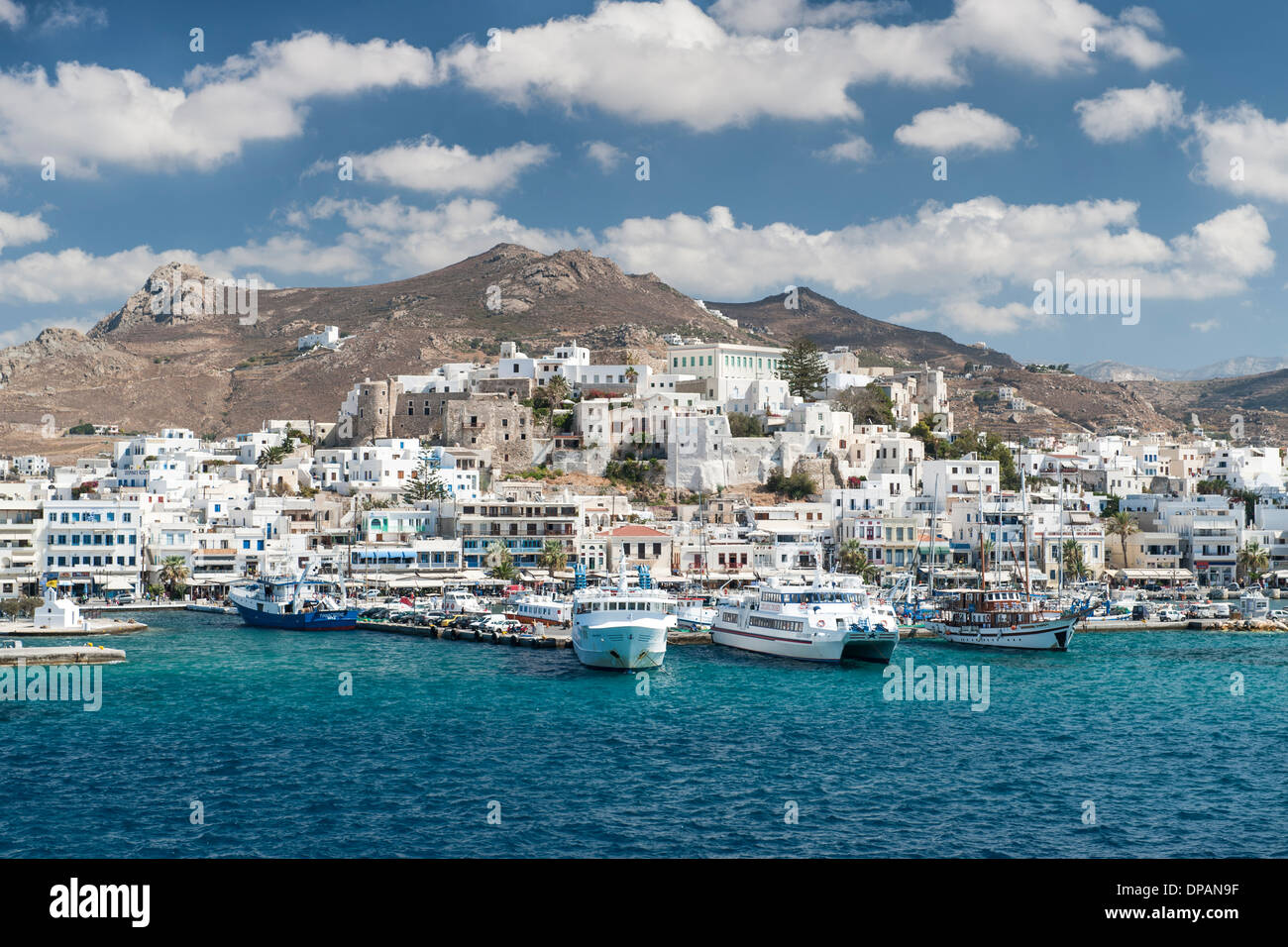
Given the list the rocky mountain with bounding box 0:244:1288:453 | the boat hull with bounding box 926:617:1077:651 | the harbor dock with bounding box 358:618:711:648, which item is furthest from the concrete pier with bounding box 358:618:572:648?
the rocky mountain with bounding box 0:244:1288:453

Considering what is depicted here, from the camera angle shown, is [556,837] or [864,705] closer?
[556,837]

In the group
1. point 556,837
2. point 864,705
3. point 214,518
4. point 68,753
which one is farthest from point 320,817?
point 214,518

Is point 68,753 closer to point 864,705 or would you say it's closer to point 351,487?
point 864,705

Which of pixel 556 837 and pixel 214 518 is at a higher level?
pixel 214 518

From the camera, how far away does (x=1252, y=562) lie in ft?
248

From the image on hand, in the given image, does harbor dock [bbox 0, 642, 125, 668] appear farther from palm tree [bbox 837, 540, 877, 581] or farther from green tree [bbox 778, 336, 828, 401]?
green tree [bbox 778, 336, 828, 401]

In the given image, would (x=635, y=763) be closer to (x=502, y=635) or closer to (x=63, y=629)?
(x=502, y=635)

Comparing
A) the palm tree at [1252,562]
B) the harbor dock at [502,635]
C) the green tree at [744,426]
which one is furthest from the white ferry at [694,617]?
the palm tree at [1252,562]

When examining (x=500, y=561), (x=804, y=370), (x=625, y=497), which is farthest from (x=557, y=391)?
(x=500, y=561)

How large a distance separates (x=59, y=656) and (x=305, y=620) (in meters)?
15.4

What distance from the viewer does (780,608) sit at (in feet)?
168

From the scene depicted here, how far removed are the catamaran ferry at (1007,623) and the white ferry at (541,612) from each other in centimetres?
1785

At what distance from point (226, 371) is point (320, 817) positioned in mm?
164725

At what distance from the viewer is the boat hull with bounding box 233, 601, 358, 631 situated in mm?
59625
